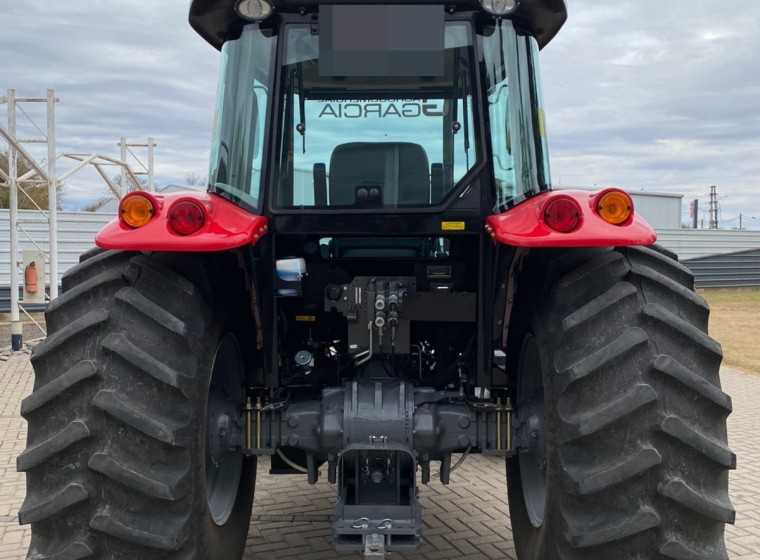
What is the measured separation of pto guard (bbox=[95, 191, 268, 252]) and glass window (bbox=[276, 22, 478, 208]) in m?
0.37

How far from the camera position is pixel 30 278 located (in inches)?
459

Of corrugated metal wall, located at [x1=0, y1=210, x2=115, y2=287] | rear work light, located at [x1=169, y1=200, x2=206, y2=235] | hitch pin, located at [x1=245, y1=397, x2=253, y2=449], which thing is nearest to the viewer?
rear work light, located at [x1=169, y1=200, x2=206, y2=235]

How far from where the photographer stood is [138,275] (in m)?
2.90

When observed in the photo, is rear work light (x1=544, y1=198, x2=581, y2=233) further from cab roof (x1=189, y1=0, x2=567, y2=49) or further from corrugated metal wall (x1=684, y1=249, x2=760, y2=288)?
corrugated metal wall (x1=684, y1=249, x2=760, y2=288)

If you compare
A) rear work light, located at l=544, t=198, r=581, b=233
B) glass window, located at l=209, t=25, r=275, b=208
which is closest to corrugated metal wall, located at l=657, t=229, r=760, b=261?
glass window, located at l=209, t=25, r=275, b=208

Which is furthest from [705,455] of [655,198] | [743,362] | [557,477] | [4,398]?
[655,198]

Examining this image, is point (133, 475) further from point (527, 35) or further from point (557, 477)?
point (527, 35)

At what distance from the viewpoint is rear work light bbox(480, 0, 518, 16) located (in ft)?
10.6

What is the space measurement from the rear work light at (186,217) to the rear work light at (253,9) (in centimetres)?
91

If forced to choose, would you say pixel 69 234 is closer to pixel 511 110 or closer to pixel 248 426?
pixel 248 426

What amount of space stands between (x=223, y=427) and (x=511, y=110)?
5.95 feet

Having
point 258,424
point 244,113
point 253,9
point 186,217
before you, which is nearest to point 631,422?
point 258,424

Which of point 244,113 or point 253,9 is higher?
point 253,9

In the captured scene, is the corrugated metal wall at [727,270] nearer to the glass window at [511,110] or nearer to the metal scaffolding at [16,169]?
the metal scaffolding at [16,169]
